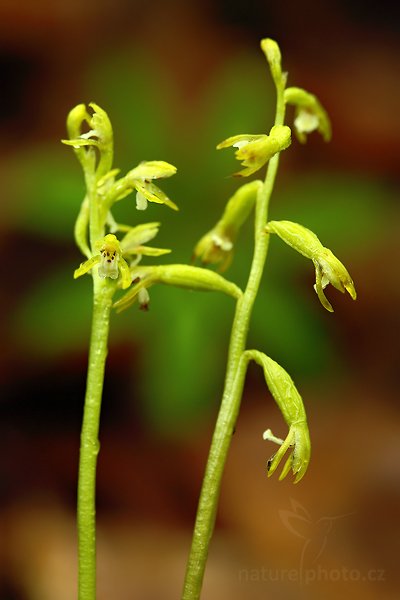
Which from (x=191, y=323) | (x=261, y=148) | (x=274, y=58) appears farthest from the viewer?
(x=191, y=323)

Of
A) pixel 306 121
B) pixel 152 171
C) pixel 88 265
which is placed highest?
pixel 306 121

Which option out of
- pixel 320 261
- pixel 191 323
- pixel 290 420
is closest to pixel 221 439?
pixel 290 420

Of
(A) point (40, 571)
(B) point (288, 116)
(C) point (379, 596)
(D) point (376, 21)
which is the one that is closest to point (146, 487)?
(A) point (40, 571)

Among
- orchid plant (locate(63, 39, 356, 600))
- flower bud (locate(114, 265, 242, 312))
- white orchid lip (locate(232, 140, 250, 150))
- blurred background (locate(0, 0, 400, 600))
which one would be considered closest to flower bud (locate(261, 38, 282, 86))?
orchid plant (locate(63, 39, 356, 600))

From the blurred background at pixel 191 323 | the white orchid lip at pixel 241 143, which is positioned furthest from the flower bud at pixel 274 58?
the blurred background at pixel 191 323

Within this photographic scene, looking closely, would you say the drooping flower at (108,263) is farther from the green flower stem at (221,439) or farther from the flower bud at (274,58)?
the flower bud at (274,58)

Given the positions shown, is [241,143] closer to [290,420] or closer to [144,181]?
[144,181]

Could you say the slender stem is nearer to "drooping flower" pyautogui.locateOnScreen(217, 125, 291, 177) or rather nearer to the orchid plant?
the orchid plant
